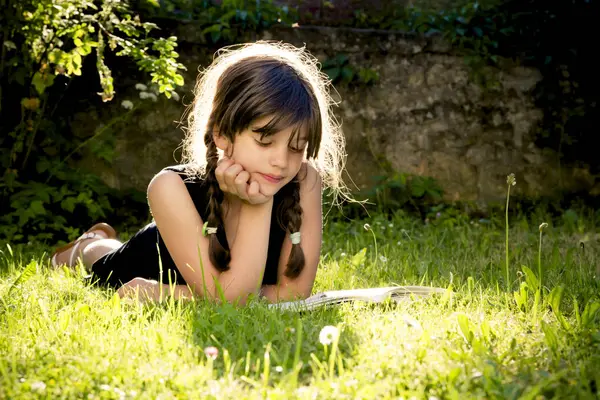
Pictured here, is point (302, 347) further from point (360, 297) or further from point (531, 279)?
point (531, 279)

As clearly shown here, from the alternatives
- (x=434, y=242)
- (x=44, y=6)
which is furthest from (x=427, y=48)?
(x=44, y=6)

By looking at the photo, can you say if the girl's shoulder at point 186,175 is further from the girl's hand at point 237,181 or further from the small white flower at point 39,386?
the small white flower at point 39,386

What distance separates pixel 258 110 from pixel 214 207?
Answer: 17.0 inches

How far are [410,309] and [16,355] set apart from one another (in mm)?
1196

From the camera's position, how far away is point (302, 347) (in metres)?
1.96

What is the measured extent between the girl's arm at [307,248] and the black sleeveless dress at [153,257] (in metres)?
0.07

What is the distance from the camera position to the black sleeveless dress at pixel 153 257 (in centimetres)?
287

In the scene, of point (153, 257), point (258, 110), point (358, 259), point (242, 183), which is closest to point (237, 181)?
point (242, 183)

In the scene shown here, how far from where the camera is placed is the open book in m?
2.38

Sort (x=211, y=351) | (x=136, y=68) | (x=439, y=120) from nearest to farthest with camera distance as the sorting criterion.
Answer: (x=211, y=351) → (x=136, y=68) → (x=439, y=120)

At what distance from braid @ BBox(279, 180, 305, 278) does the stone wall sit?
2.45 meters

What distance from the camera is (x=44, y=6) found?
4035 millimetres

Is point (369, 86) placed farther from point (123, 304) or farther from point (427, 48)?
point (123, 304)

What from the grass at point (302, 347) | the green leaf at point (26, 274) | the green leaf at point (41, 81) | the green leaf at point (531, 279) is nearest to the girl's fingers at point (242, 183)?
the grass at point (302, 347)
